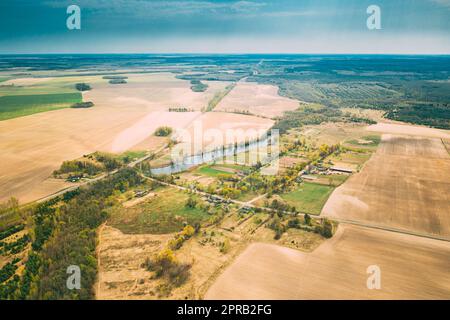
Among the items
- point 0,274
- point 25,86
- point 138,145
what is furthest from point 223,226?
point 25,86

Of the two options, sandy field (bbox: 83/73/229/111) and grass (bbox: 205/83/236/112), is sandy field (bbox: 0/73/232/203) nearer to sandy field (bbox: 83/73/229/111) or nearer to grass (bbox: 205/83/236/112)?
sandy field (bbox: 83/73/229/111)

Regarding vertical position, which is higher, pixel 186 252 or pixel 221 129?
pixel 221 129

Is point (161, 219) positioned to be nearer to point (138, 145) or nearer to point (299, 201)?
point (299, 201)

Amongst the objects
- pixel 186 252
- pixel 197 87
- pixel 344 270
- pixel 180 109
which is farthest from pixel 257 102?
pixel 344 270

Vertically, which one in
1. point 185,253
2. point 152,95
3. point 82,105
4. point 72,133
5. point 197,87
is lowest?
point 185,253

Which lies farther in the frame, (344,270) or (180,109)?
(180,109)

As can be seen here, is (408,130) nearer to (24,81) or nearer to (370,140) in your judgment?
(370,140)

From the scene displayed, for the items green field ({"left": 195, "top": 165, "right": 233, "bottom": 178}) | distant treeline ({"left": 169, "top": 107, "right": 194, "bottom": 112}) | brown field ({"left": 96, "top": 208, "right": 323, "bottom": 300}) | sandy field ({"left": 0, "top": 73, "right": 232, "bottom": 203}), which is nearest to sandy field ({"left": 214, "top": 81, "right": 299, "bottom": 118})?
distant treeline ({"left": 169, "top": 107, "right": 194, "bottom": 112})
